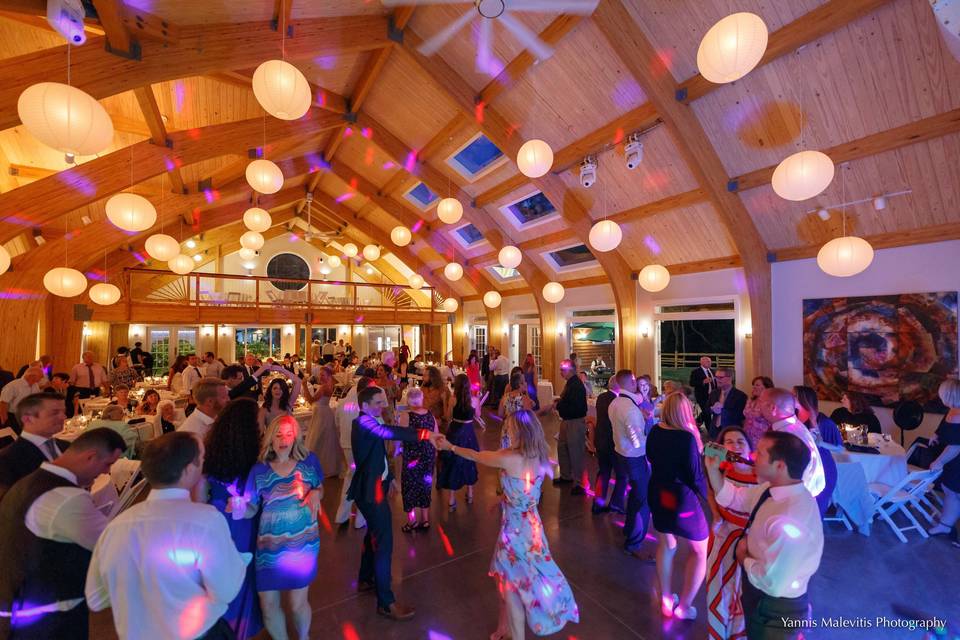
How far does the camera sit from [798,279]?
684 cm

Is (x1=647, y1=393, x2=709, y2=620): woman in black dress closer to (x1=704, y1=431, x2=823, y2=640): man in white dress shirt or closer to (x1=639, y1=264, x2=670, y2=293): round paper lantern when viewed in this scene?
(x1=704, y1=431, x2=823, y2=640): man in white dress shirt

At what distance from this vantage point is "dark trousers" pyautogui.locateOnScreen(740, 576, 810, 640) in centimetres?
165

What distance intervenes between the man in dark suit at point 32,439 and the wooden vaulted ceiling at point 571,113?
130 inches

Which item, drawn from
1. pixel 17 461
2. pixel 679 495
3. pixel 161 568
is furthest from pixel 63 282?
pixel 679 495

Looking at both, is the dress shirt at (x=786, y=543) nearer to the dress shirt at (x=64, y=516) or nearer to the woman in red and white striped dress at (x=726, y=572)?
the woman in red and white striped dress at (x=726, y=572)

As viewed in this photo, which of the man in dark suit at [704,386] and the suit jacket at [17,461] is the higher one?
the suit jacket at [17,461]

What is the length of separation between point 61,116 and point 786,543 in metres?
4.37

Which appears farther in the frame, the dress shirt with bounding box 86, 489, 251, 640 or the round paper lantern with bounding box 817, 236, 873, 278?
the round paper lantern with bounding box 817, 236, 873, 278

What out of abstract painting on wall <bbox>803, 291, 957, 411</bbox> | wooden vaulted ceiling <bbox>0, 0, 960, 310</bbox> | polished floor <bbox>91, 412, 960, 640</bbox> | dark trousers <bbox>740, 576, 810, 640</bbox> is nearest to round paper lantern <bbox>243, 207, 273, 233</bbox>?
wooden vaulted ceiling <bbox>0, 0, 960, 310</bbox>

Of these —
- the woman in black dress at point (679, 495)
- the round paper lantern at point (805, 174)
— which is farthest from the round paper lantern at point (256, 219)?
the round paper lantern at point (805, 174)

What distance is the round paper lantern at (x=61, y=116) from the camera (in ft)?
8.07

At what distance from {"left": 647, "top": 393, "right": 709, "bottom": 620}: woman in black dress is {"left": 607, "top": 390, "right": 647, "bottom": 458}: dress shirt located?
0.77 meters

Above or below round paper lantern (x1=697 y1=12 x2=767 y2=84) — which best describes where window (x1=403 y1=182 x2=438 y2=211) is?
above

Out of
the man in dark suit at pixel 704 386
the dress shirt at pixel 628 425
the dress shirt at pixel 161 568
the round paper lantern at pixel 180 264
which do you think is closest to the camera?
the dress shirt at pixel 161 568
